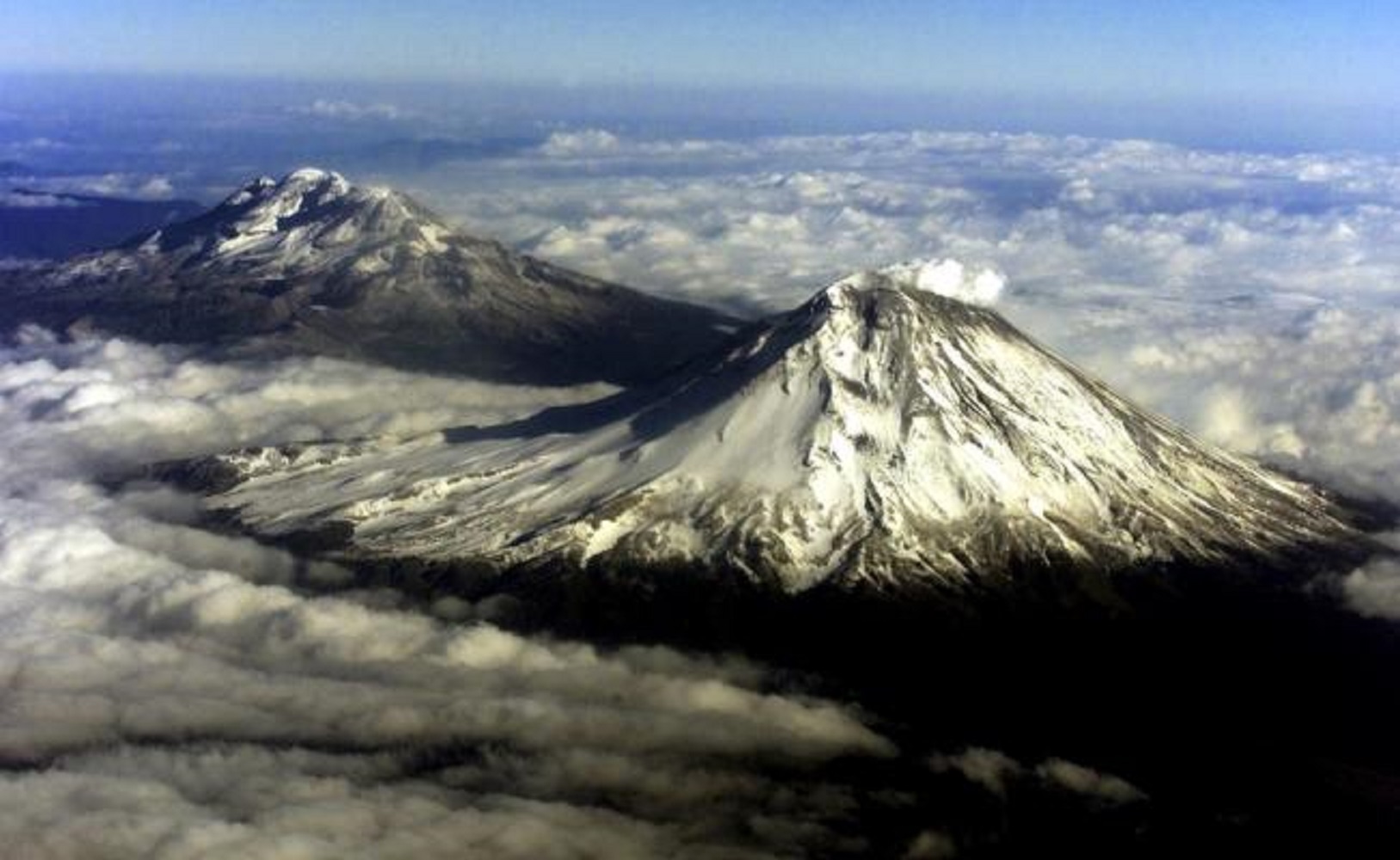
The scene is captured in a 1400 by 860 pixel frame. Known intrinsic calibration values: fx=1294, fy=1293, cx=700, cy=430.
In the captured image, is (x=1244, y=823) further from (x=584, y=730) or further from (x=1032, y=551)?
(x=584, y=730)

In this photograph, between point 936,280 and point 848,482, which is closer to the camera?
point 848,482

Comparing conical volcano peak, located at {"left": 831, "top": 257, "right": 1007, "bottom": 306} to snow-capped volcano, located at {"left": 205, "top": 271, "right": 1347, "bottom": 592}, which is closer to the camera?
snow-capped volcano, located at {"left": 205, "top": 271, "right": 1347, "bottom": 592}

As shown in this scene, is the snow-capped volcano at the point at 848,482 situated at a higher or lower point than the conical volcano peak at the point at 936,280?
lower

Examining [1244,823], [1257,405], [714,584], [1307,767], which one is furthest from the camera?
[1257,405]

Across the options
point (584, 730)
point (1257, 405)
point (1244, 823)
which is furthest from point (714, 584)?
point (1257, 405)

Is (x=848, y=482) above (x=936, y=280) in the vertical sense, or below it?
below

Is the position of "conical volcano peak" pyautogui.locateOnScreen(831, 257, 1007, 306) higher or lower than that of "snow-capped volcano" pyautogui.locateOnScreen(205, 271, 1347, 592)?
higher

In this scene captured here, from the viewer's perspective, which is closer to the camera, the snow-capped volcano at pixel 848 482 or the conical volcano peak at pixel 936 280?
the snow-capped volcano at pixel 848 482

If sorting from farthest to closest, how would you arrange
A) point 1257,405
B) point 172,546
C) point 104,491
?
point 1257,405
point 104,491
point 172,546
